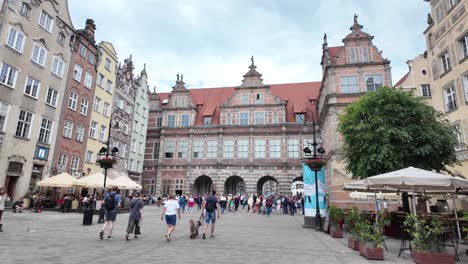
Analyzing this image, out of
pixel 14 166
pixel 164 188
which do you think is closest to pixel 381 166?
pixel 14 166

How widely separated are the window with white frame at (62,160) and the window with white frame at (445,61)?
104ft

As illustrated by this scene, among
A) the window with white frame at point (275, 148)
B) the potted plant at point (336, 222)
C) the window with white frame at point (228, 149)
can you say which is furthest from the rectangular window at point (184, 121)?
the potted plant at point (336, 222)

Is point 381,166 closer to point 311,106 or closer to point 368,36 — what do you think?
point 368,36

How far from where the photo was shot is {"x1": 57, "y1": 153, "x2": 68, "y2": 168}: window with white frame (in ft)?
84.0

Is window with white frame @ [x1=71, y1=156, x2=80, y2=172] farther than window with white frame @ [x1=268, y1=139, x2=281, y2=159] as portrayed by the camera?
No

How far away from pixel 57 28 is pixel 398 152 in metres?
27.5

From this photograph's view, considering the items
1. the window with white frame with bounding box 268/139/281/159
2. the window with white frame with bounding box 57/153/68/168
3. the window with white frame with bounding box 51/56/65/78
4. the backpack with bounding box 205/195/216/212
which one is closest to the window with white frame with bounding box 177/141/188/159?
the window with white frame with bounding box 268/139/281/159

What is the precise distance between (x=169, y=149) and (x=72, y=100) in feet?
52.2

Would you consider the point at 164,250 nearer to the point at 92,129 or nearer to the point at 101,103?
the point at 92,129

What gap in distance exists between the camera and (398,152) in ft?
48.0

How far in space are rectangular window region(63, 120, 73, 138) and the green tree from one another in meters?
23.7

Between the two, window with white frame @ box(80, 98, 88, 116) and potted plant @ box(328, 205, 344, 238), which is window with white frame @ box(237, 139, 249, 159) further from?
potted plant @ box(328, 205, 344, 238)

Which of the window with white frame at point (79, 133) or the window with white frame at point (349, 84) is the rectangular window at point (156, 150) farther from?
the window with white frame at point (349, 84)

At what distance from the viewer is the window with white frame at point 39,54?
22823 mm
